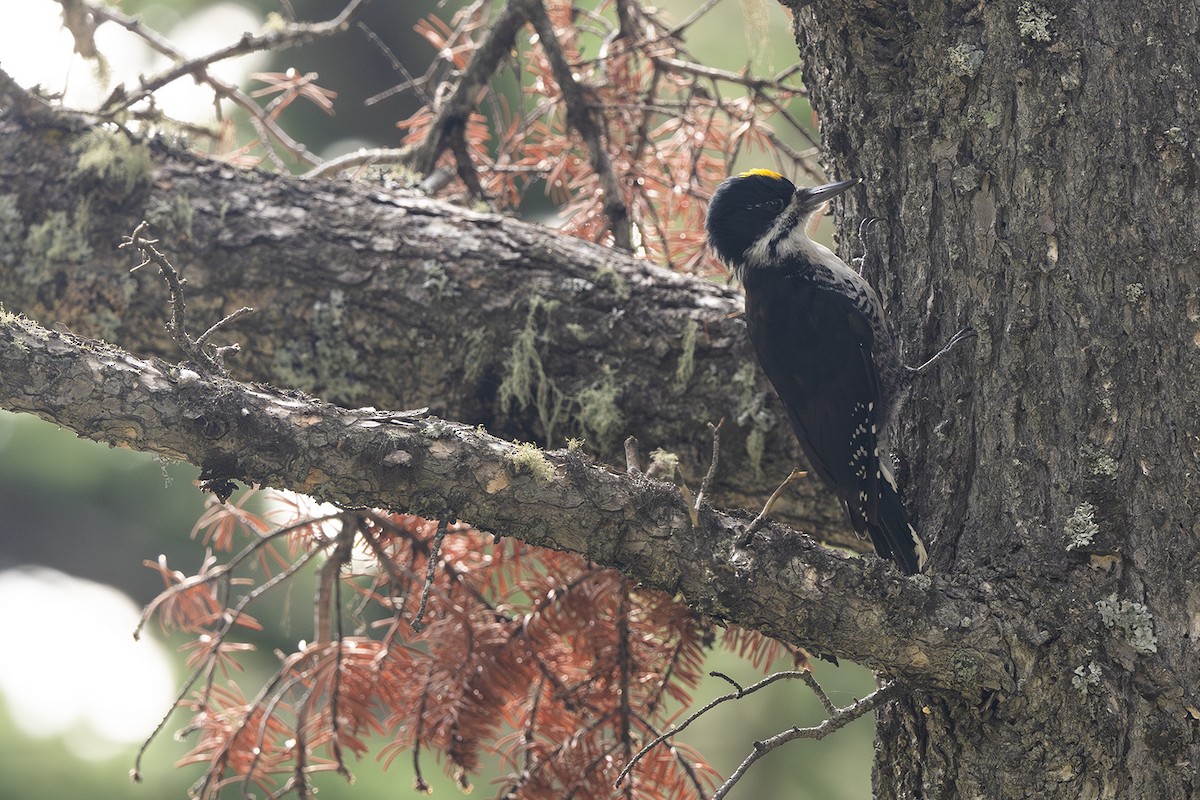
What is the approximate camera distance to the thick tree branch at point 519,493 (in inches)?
52.5

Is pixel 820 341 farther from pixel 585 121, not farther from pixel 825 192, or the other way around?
pixel 585 121

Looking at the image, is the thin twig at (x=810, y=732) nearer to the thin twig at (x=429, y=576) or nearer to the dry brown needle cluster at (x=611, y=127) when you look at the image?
the thin twig at (x=429, y=576)

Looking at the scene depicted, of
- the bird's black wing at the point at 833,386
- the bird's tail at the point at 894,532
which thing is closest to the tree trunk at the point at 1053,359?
the bird's tail at the point at 894,532

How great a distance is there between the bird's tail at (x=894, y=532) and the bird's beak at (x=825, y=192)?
54cm

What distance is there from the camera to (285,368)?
87.4 inches

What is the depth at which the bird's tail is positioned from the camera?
182cm

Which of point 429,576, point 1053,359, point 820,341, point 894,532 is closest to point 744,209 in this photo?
point 820,341

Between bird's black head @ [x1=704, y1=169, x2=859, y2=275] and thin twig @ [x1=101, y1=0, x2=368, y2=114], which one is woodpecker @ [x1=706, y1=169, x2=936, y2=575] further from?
thin twig @ [x1=101, y1=0, x2=368, y2=114]

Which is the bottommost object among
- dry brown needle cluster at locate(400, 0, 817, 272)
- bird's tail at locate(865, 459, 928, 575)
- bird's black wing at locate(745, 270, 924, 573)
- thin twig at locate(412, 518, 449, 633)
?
thin twig at locate(412, 518, 449, 633)

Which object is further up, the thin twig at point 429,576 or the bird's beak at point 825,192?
the bird's beak at point 825,192

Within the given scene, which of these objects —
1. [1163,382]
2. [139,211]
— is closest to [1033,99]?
[1163,382]

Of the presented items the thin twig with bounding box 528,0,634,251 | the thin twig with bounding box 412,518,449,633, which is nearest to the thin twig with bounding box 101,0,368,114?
the thin twig with bounding box 528,0,634,251

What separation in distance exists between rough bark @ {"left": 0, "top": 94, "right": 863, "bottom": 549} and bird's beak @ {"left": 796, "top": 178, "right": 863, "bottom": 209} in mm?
304

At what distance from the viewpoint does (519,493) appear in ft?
4.53
